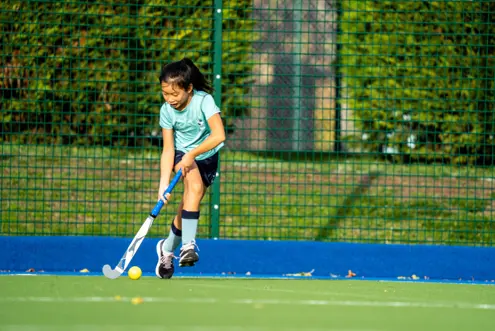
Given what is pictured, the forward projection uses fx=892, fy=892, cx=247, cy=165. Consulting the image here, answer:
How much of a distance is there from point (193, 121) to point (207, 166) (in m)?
0.31

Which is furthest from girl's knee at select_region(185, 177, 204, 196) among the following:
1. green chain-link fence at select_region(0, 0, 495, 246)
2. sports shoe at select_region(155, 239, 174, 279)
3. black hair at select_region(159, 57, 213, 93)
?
green chain-link fence at select_region(0, 0, 495, 246)

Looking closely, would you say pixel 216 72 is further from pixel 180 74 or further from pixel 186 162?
pixel 186 162

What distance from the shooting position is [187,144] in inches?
232

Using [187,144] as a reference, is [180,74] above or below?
above

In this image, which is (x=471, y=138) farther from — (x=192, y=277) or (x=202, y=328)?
(x=202, y=328)

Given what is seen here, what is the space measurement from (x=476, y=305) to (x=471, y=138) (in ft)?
8.74

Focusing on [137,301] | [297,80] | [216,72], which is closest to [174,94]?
[216,72]

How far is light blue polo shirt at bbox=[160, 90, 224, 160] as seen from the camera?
5.77 meters

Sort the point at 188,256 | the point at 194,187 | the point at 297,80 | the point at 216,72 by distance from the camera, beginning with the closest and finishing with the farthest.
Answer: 1. the point at 188,256
2. the point at 194,187
3. the point at 216,72
4. the point at 297,80

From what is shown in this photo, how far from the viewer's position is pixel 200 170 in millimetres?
5848

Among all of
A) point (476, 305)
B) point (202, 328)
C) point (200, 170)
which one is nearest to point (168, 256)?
point (200, 170)

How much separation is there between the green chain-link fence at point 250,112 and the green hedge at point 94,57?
3 centimetres

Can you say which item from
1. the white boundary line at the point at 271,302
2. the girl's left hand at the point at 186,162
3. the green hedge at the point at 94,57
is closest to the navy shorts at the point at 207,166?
the girl's left hand at the point at 186,162

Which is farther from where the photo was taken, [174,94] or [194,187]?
[194,187]
